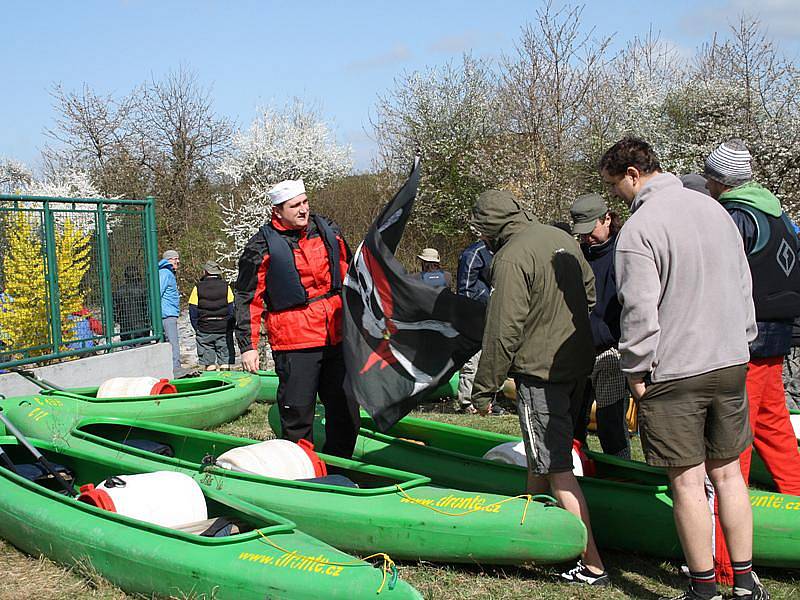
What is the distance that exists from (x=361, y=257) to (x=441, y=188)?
14.0m

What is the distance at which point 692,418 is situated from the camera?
11.1 ft

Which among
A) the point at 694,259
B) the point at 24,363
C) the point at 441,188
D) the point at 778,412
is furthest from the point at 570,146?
the point at 694,259

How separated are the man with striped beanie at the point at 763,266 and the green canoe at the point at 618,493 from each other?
339mm

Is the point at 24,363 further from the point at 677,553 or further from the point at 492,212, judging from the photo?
the point at 677,553

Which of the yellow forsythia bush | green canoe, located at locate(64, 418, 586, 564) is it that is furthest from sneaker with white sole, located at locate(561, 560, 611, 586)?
the yellow forsythia bush

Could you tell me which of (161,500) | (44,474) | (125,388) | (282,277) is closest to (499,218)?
(282,277)

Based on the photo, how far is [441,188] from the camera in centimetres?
1844

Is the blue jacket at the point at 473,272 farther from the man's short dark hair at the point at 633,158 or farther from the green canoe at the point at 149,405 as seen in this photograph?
the man's short dark hair at the point at 633,158

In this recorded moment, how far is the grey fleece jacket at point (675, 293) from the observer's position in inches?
130

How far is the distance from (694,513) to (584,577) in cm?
83

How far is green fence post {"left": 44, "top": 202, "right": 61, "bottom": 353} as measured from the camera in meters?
8.74

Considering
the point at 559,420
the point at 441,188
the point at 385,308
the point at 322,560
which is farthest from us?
the point at 441,188

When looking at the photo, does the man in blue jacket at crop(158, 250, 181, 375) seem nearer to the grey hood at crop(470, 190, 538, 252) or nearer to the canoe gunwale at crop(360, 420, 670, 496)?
the canoe gunwale at crop(360, 420, 670, 496)

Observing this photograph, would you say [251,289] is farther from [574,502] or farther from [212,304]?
[212,304]
